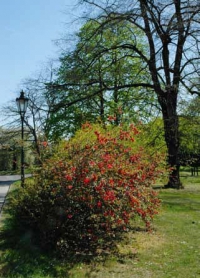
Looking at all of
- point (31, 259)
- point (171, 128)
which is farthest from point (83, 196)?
point (171, 128)

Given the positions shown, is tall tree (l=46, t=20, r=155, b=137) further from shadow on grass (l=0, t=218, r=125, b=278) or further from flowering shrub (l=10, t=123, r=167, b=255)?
shadow on grass (l=0, t=218, r=125, b=278)

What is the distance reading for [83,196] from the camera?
21.3 ft

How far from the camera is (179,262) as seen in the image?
249 inches

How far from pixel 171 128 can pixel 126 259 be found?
40.8 ft

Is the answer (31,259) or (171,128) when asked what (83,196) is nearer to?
(31,259)

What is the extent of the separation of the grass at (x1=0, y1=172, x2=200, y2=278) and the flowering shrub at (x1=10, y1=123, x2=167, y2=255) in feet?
1.64

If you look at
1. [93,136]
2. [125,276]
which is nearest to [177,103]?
[93,136]

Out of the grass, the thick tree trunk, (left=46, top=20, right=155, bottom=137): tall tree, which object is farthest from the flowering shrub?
the thick tree trunk

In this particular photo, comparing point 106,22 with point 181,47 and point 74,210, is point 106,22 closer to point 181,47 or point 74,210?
point 181,47

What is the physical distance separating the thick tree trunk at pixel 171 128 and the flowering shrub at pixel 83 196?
36.8ft

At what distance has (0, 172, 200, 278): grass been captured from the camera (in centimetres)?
574

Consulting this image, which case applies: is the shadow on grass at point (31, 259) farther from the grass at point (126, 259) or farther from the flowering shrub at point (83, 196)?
the flowering shrub at point (83, 196)

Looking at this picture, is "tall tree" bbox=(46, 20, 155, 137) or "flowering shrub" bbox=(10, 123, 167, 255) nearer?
"flowering shrub" bbox=(10, 123, 167, 255)

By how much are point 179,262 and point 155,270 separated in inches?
25.1
